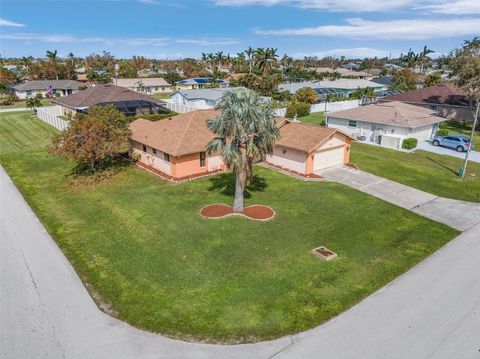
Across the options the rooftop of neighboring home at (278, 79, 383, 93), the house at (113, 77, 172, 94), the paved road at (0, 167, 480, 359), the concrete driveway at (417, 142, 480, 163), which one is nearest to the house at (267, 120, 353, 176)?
the concrete driveway at (417, 142, 480, 163)

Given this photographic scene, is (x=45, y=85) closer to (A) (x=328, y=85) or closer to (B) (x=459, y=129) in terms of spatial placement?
(A) (x=328, y=85)

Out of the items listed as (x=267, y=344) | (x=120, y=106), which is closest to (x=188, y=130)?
(x=267, y=344)

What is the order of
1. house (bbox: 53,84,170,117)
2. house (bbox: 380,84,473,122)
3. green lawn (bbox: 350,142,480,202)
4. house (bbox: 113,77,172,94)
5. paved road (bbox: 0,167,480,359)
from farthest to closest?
house (bbox: 113,77,172,94) < house (bbox: 380,84,473,122) < house (bbox: 53,84,170,117) < green lawn (bbox: 350,142,480,202) < paved road (bbox: 0,167,480,359)

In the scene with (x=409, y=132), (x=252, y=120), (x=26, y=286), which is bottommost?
(x=26, y=286)

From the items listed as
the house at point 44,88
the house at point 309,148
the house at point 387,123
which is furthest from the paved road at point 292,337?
the house at point 44,88

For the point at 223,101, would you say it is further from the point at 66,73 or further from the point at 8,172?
the point at 66,73

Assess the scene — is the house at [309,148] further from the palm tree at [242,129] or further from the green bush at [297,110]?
the green bush at [297,110]

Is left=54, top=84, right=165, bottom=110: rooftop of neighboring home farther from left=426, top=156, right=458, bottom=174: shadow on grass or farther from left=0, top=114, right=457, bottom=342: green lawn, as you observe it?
left=426, top=156, right=458, bottom=174: shadow on grass
